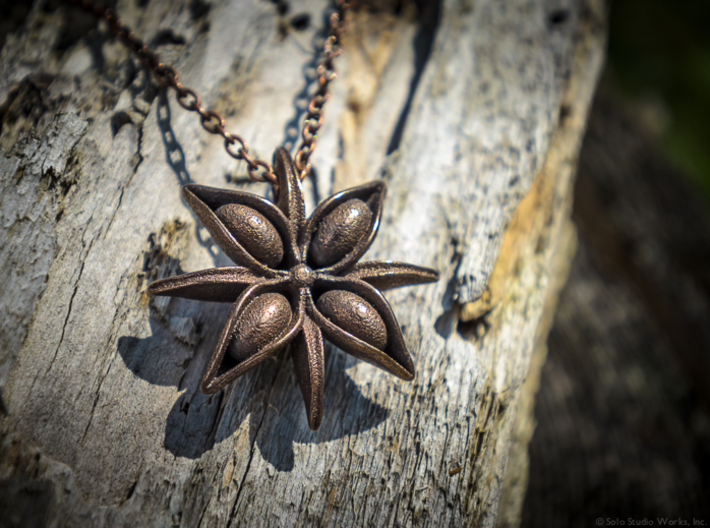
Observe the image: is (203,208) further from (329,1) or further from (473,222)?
(329,1)

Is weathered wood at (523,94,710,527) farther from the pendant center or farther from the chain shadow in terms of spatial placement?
the chain shadow

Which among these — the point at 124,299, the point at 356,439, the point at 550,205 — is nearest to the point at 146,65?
the point at 124,299

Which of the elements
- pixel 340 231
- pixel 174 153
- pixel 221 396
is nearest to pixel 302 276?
pixel 340 231

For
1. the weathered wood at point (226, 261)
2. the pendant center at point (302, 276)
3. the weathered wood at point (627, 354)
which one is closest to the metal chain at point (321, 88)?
the weathered wood at point (226, 261)

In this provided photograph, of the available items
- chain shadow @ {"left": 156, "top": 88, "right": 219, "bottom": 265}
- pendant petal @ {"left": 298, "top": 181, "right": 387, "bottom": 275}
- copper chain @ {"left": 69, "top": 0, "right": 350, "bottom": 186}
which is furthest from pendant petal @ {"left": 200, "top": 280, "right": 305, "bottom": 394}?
copper chain @ {"left": 69, "top": 0, "right": 350, "bottom": 186}

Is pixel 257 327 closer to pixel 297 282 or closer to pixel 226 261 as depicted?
pixel 297 282

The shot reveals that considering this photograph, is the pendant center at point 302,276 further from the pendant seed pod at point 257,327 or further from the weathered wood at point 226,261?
the weathered wood at point 226,261
